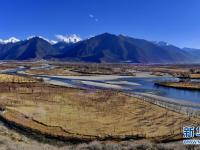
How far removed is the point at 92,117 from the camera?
4097 centimetres

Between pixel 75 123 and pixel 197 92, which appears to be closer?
pixel 75 123

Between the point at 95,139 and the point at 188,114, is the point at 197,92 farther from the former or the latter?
the point at 95,139

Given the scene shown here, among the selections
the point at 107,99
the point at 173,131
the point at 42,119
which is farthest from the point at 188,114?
the point at 42,119

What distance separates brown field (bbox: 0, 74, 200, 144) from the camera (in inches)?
1324

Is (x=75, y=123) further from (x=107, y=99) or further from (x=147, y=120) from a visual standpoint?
(x=107, y=99)

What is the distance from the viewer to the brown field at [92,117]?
33.6 m

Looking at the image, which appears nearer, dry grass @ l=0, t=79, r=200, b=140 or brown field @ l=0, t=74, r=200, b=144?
brown field @ l=0, t=74, r=200, b=144

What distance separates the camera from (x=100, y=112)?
44219mm

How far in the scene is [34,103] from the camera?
49.8m

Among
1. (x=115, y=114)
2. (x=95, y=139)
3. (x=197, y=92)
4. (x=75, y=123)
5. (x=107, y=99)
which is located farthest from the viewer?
(x=197, y=92)

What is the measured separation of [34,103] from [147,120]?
18.9m

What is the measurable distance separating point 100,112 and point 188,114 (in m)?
12.1

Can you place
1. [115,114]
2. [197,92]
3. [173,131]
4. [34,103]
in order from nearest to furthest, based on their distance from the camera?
[173,131], [115,114], [34,103], [197,92]

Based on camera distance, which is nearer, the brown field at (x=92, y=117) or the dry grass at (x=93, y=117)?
the brown field at (x=92, y=117)
